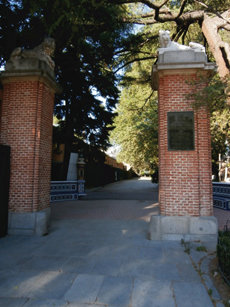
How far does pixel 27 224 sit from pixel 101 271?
3042mm

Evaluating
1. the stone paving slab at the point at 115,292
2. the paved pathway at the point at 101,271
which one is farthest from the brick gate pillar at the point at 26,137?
the stone paving slab at the point at 115,292

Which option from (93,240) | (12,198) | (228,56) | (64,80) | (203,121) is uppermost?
(64,80)

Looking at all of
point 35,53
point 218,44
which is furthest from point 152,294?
point 218,44

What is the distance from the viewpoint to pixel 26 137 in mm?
5832

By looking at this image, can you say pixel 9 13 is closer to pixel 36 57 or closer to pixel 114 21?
pixel 36 57

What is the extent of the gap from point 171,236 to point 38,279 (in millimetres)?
3238

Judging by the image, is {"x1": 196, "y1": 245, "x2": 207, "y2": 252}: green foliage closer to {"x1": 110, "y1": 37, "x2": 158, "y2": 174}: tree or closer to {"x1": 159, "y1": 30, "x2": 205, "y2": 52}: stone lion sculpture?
{"x1": 159, "y1": 30, "x2": 205, "y2": 52}: stone lion sculpture

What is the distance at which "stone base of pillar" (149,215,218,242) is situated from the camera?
5.00 metres

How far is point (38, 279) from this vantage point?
3213 mm

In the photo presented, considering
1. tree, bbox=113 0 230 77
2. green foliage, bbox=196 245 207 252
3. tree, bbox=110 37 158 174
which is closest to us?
green foliage, bbox=196 245 207 252

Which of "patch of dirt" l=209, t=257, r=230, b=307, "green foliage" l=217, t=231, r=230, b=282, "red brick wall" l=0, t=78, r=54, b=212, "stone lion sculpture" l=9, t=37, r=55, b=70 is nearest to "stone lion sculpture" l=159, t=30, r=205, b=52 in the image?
"stone lion sculpture" l=9, t=37, r=55, b=70

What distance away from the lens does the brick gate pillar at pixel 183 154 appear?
5.10 m

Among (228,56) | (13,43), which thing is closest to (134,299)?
(228,56)

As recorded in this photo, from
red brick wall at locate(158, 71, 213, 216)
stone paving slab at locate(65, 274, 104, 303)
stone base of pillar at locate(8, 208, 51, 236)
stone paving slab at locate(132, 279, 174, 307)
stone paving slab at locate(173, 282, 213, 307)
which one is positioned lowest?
stone paving slab at locate(65, 274, 104, 303)
